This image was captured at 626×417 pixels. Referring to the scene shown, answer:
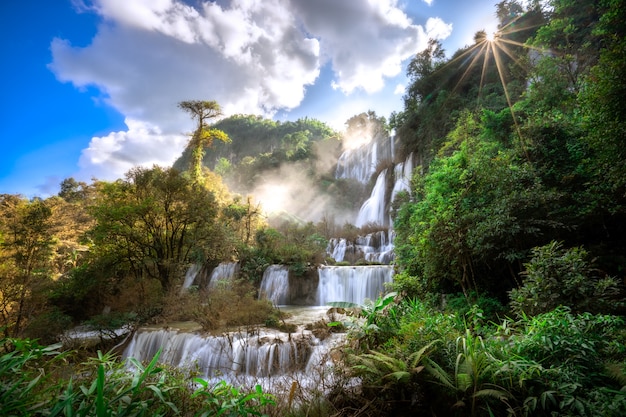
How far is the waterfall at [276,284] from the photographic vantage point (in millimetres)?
16047

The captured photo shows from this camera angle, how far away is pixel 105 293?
13656 millimetres

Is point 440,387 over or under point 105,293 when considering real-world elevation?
over

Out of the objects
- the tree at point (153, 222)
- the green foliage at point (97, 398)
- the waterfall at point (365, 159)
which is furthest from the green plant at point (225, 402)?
the waterfall at point (365, 159)

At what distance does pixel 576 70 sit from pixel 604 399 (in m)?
17.6

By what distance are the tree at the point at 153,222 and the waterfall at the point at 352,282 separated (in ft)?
24.2

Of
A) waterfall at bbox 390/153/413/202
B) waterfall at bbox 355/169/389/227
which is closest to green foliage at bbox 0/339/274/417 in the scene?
waterfall at bbox 390/153/413/202

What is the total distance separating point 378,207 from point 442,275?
62.1 feet

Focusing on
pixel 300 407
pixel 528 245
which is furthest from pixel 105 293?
pixel 528 245

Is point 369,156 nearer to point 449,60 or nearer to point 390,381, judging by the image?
point 449,60

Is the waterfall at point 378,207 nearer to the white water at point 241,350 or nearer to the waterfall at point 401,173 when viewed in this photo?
the waterfall at point 401,173

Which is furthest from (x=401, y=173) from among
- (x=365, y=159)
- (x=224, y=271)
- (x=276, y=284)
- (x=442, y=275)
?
(x=442, y=275)

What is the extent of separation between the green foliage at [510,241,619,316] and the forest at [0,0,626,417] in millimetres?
32

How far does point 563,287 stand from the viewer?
4.59 m

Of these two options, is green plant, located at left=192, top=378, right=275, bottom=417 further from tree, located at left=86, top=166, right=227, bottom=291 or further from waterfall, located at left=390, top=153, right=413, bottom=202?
waterfall, located at left=390, top=153, right=413, bottom=202
